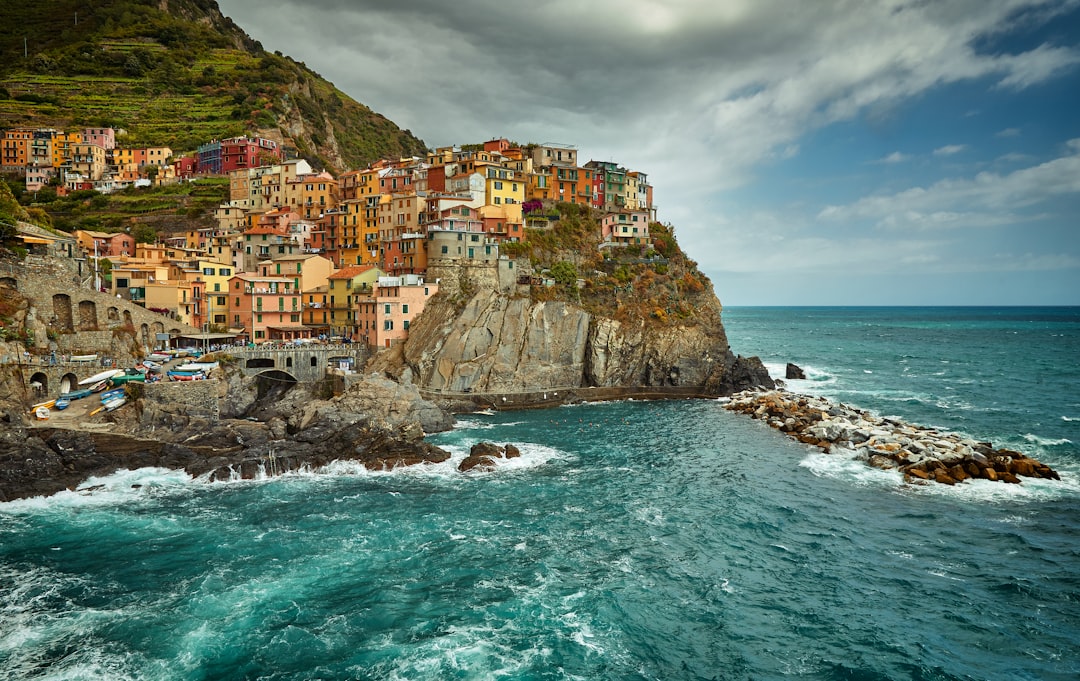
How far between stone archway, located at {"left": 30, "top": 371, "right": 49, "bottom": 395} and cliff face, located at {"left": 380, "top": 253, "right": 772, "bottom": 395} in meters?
25.7

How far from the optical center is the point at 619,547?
2995 cm

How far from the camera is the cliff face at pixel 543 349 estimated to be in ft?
200

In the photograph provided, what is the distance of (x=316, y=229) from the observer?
81562 millimetres

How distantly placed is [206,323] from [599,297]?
129 feet

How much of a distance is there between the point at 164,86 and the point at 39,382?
119m

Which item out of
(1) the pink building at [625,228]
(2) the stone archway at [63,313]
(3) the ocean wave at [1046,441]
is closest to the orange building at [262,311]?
(2) the stone archway at [63,313]

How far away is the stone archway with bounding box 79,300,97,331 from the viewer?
165 ft

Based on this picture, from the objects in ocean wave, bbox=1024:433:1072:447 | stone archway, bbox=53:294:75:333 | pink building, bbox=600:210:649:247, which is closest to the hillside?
pink building, bbox=600:210:649:247

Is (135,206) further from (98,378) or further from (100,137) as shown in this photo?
(98,378)

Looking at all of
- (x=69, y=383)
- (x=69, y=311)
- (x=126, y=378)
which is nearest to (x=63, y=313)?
(x=69, y=311)

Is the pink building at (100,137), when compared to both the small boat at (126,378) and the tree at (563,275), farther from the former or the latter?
the tree at (563,275)

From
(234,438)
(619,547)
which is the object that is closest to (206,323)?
(234,438)

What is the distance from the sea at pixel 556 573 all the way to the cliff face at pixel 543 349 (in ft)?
60.3

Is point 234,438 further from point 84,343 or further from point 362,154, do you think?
point 362,154
